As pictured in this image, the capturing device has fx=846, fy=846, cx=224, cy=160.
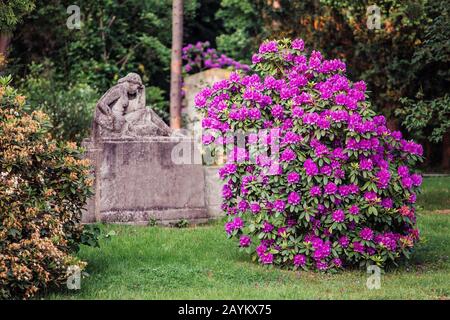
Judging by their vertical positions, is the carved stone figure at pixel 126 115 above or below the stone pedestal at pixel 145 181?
above

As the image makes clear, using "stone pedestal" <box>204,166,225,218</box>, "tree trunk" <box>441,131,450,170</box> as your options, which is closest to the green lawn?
"stone pedestal" <box>204,166,225,218</box>

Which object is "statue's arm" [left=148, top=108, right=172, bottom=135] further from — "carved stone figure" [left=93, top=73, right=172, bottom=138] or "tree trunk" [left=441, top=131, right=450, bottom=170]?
"tree trunk" [left=441, top=131, right=450, bottom=170]

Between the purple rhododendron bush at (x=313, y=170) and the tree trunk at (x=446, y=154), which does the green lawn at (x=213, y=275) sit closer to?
the purple rhododendron bush at (x=313, y=170)

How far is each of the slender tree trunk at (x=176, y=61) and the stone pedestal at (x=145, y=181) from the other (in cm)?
598

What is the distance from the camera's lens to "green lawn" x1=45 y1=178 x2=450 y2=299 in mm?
8273

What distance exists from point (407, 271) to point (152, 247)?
320 cm

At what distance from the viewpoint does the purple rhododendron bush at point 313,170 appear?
9438 mm

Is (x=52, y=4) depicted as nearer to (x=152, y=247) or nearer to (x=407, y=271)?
(x=152, y=247)

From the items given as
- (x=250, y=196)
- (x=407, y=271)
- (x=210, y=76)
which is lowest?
(x=407, y=271)

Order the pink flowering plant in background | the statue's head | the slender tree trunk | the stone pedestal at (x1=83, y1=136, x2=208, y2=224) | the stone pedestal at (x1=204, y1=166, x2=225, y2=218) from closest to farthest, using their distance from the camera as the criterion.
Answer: the stone pedestal at (x1=83, y1=136, x2=208, y2=224) < the statue's head < the stone pedestal at (x1=204, y1=166, x2=225, y2=218) < the slender tree trunk < the pink flowering plant in background

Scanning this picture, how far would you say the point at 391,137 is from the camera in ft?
32.6

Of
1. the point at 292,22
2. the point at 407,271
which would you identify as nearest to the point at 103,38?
the point at 292,22

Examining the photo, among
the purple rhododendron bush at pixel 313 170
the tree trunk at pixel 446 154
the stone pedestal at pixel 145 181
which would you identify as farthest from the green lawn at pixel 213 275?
the tree trunk at pixel 446 154

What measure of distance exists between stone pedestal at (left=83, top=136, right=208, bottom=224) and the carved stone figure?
188mm
